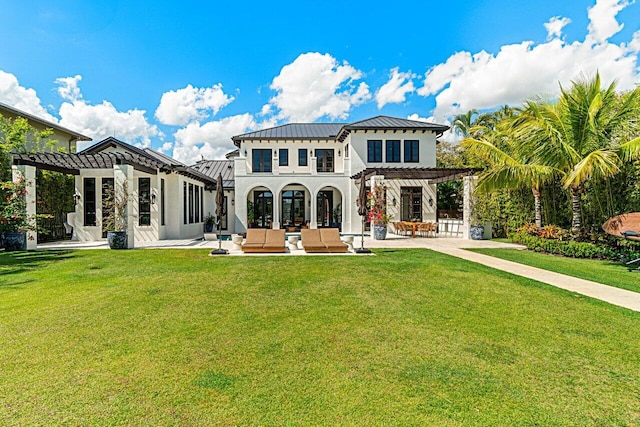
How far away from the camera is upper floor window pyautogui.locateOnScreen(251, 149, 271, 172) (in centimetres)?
2420

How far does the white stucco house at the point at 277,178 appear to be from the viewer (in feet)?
58.0

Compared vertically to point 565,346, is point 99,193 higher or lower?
higher

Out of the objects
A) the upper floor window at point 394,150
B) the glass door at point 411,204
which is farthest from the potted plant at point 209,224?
the glass door at point 411,204

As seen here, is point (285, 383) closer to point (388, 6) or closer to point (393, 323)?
point (393, 323)

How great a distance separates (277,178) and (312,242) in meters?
9.50

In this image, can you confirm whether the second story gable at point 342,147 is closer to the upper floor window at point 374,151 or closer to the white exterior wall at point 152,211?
the upper floor window at point 374,151

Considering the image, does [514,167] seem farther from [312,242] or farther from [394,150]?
[394,150]

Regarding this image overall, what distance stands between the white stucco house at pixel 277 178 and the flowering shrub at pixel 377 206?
644mm

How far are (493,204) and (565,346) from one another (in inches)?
620

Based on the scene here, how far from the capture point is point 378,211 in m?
17.7

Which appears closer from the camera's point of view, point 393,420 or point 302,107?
point 393,420

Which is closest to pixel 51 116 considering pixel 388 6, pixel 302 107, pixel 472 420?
pixel 302 107

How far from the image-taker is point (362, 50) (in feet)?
66.6

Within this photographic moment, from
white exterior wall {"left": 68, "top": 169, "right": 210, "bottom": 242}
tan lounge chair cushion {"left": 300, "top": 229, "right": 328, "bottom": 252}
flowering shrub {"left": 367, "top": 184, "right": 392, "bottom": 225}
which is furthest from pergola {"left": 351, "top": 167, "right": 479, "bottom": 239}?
white exterior wall {"left": 68, "top": 169, "right": 210, "bottom": 242}
